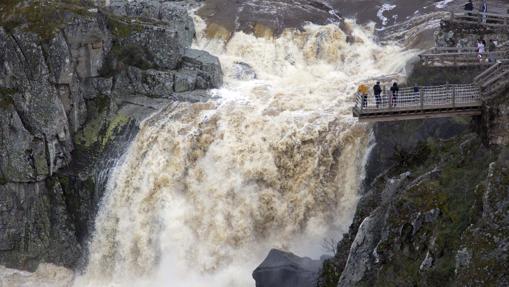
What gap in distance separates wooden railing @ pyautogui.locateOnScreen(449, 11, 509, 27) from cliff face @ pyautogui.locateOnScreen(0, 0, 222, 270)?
49.1 feet

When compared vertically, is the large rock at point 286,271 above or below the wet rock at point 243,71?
below

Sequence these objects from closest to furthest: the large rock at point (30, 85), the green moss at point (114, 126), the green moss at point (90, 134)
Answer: the large rock at point (30, 85)
the green moss at point (114, 126)
the green moss at point (90, 134)

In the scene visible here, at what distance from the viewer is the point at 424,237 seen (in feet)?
59.2

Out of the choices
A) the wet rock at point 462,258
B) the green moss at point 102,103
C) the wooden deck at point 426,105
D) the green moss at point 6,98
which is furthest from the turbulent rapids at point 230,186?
the wet rock at point 462,258

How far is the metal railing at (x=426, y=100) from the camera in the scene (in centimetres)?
2320

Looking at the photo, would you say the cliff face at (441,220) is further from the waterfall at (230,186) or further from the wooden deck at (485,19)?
the wooden deck at (485,19)

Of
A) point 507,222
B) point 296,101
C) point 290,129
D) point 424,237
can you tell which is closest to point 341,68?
point 296,101

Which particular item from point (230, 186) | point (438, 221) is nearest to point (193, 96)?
point (230, 186)

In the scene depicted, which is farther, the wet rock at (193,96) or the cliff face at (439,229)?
the wet rock at (193,96)

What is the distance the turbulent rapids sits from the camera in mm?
31328

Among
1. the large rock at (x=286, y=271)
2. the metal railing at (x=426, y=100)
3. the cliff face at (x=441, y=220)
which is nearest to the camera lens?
the cliff face at (x=441, y=220)

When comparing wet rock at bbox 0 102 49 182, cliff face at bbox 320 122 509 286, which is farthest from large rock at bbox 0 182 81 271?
cliff face at bbox 320 122 509 286

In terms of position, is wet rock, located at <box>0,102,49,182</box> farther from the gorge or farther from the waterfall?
the waterfall

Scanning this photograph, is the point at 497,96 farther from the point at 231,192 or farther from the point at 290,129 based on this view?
the point at 231,192
